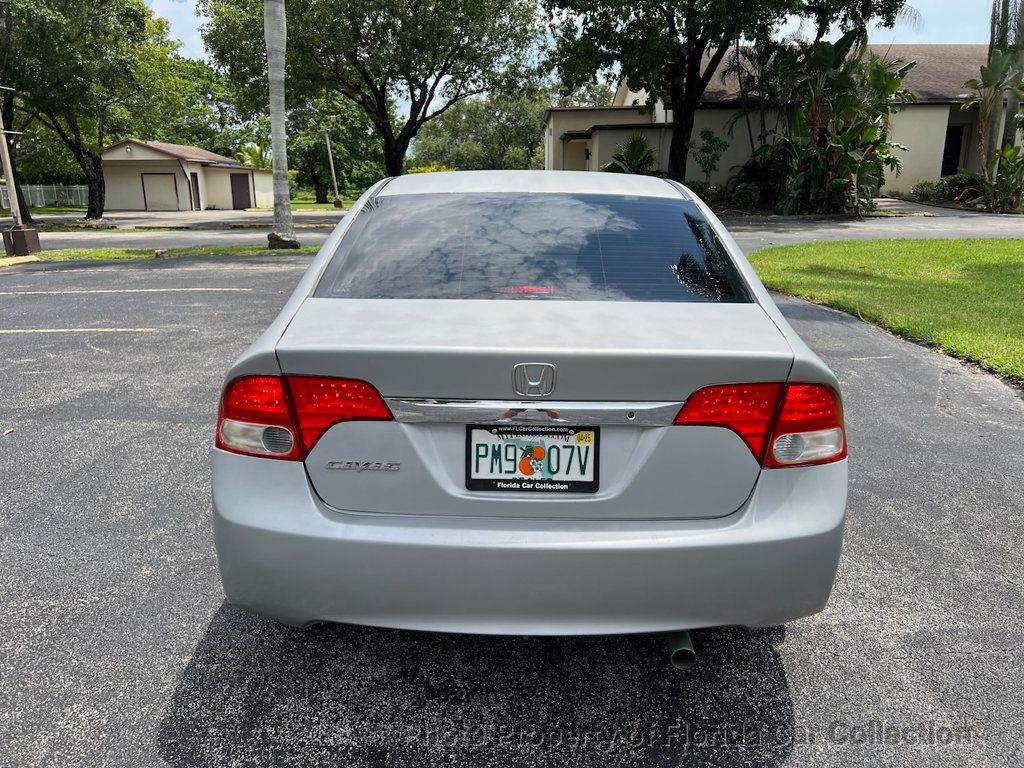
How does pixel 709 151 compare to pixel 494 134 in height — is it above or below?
below

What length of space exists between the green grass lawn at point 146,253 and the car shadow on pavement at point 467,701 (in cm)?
1474

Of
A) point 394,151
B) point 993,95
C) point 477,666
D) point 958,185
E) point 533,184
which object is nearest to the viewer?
point 477,666

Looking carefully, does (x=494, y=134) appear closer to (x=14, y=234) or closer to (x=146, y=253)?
(x=146, y=253)

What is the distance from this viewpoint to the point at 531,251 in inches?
107

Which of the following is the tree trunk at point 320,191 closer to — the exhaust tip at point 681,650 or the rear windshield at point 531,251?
the rear windshield at point 531,251

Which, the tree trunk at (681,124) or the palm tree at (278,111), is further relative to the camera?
the tree trunk at (681,124)

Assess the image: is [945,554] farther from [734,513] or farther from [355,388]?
[355,388]

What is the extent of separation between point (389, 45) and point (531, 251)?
2567 centimetres

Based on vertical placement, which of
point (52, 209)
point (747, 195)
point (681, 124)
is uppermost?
point (681, 124)

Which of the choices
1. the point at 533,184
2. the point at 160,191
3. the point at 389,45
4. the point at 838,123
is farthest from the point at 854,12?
the point at 160,191

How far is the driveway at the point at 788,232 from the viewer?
17844 millimetres

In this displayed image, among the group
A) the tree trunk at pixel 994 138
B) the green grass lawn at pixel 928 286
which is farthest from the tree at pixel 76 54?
the tree trunk at pixel 994 138

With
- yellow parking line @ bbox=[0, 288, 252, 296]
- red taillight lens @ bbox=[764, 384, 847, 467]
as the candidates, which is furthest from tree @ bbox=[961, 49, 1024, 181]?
red taillight lens @ bbox=[764, 384, 847, 467]

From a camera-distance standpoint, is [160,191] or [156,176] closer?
[156,176]
